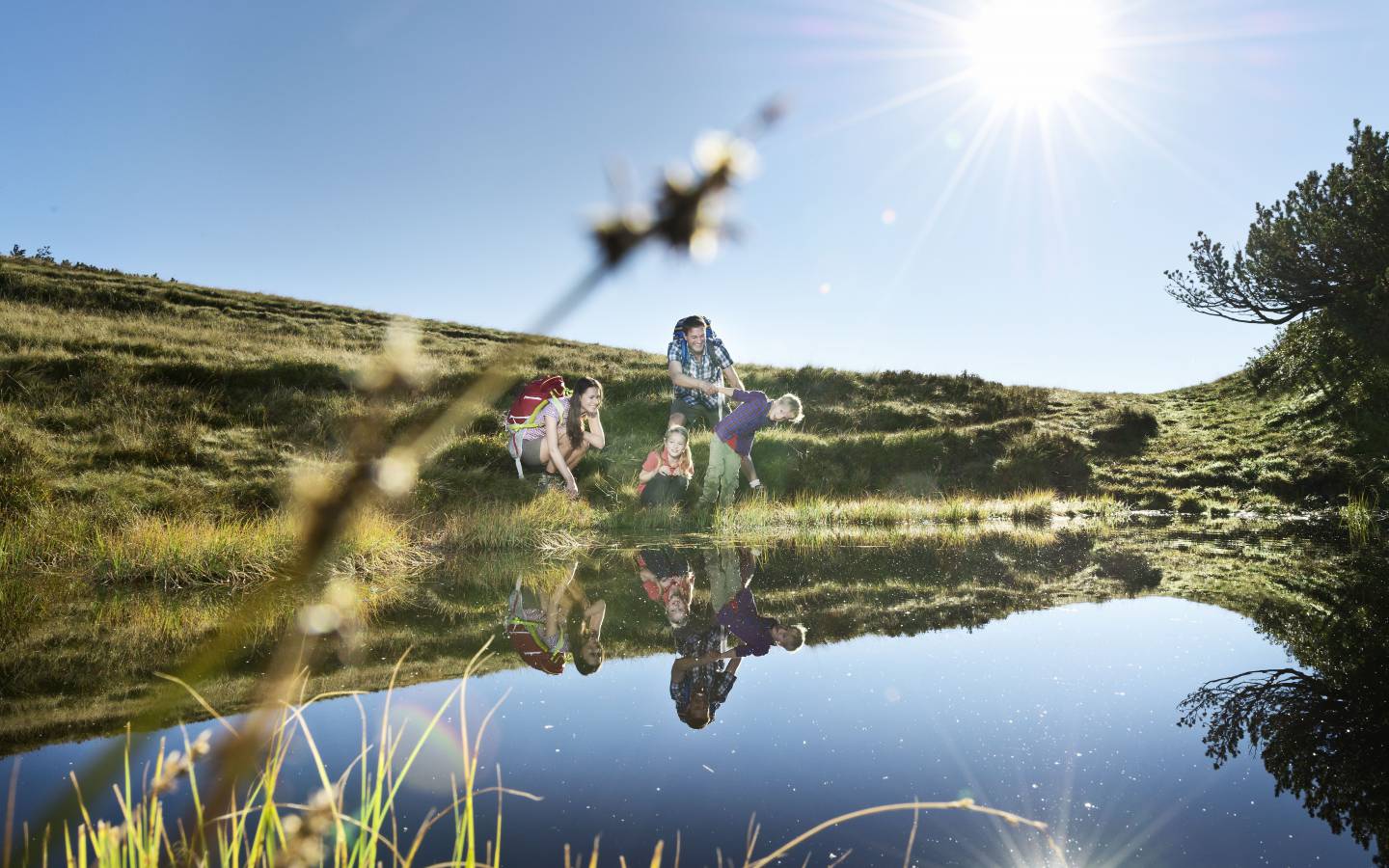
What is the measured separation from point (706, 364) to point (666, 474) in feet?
5.67

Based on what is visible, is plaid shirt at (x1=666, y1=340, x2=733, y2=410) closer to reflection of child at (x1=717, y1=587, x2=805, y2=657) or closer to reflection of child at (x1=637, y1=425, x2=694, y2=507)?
reflection of child at (x1=637, y1=425, x2=694, y2=507)

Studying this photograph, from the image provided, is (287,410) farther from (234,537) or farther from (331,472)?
(234,537)

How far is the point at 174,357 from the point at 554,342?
39.9ft

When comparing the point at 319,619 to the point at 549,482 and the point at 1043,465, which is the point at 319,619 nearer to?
the point at 549,482

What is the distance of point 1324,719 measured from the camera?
299 cm

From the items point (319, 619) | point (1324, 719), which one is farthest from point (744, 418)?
point (1324, 719)

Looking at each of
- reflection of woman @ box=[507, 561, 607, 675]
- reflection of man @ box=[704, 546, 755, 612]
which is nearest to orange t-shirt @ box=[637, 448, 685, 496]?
reflection of man @ box=[704, 546, 755, 612]

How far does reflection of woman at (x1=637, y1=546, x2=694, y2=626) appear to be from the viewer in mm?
5309

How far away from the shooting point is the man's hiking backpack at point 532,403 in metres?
11.5

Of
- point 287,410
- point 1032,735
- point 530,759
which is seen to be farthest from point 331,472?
point 1032,735

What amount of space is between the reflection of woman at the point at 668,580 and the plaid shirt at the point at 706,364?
12.7 ft

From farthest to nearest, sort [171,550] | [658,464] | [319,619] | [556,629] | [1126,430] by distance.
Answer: [1126,430], [658,464], [171,550], [319,619], [556,629]

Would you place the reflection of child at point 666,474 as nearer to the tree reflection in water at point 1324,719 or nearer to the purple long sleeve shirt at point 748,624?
the purple long sleeve shirt at point 748,624

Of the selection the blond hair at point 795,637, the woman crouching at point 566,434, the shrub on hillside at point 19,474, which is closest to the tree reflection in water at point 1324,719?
the blond hair at point 795,637
